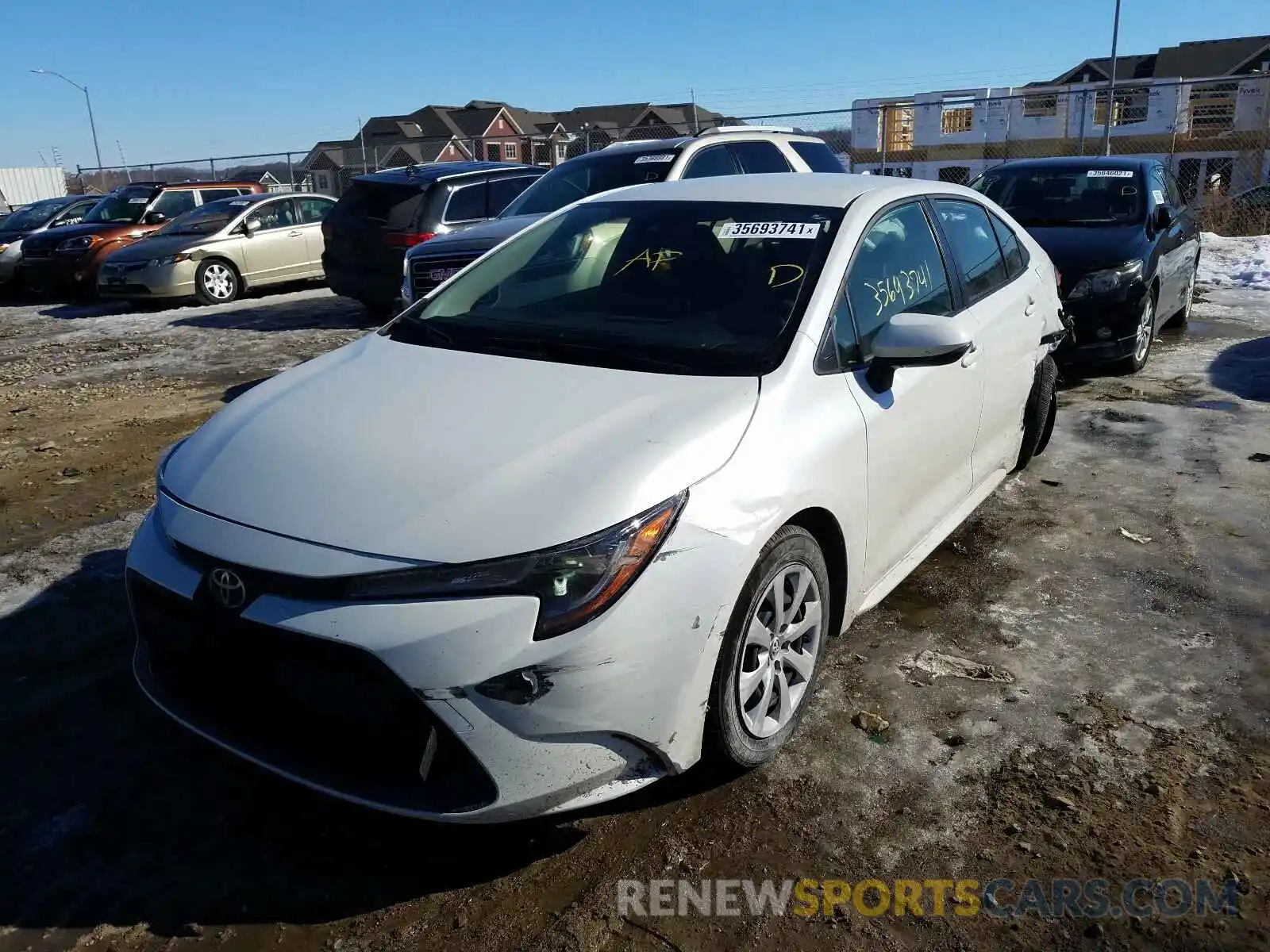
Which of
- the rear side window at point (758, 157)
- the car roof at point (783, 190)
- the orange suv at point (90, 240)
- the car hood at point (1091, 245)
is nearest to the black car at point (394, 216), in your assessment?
the rear side window at point (758, 157)

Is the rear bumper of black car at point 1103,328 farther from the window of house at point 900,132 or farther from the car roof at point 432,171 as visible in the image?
the window of house at point 900,132

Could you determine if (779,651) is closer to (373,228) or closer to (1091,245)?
(1091,245)

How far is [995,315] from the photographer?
457cm

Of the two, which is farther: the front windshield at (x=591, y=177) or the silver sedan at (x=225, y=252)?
the silver sedan at (x=225, y=252)

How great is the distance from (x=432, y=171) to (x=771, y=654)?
996 cm

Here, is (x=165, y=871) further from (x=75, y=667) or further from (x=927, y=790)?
(x=927, y=790)

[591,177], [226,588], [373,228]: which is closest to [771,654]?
[226,588]

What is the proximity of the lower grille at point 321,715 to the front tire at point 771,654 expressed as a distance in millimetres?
724

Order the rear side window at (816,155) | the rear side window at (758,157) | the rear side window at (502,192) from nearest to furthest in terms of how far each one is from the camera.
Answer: the rear side window at (758,157) < the rear side window at (816,155) < the rear side window at (502,192)

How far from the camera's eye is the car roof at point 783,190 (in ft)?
12.7

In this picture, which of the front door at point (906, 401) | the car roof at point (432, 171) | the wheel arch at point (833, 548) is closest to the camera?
the wheel arch at point (833, 548)

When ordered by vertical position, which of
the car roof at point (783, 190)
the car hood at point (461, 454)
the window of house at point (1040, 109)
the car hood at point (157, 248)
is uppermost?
the window of house at point (1040, 109)

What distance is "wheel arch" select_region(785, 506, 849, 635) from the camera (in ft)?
10.2

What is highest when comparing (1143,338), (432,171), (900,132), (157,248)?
(900,132)
